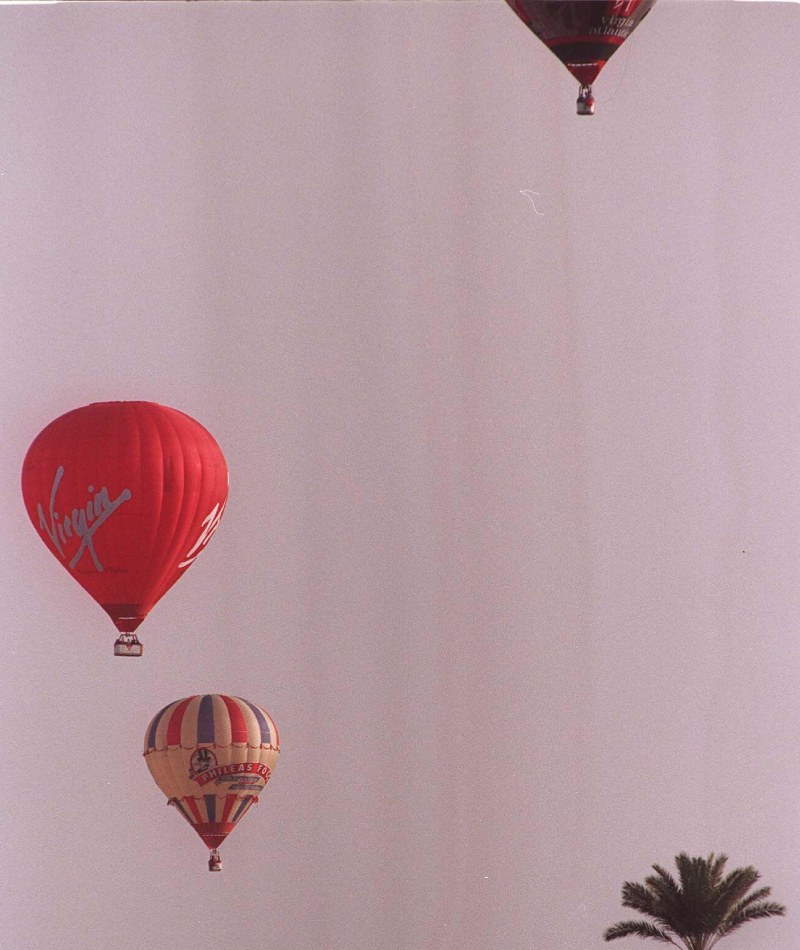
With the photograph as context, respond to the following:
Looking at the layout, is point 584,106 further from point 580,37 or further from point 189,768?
point 189,768

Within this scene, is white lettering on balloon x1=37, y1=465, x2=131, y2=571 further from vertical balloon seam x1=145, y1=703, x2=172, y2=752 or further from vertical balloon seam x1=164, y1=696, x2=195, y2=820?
vertical balloon seam x1=145, y1=703, x2=172, y2=752

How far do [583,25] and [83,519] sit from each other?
24.5ft

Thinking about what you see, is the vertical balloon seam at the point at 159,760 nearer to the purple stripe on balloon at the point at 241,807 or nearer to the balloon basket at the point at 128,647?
the purple stripe on balloon at the point at 241,807

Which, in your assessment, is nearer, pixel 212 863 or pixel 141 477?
pixel 141 477

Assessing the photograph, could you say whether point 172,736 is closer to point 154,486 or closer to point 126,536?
point 126,536

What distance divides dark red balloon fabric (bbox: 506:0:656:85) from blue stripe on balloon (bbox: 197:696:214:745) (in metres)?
11.0

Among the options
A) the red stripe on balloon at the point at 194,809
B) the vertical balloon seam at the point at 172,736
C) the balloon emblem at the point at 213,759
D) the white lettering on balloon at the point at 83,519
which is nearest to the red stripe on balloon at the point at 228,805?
the balloon emblem at the point at 213,759

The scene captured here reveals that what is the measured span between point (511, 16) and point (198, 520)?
10457mm

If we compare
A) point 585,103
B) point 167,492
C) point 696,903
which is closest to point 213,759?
point 167,492

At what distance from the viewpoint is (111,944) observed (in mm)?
Result: 25312

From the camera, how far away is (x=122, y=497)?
18.0 meters

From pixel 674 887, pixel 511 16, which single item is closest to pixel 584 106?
pixel 511 16

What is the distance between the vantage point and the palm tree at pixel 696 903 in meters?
25.7

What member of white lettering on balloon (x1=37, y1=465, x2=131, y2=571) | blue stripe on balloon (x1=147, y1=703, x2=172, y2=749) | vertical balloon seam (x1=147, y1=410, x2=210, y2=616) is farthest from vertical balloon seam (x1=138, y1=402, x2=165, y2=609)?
blue stripe on balloon (x1=147, y1=703, x2=172, y2=749)
